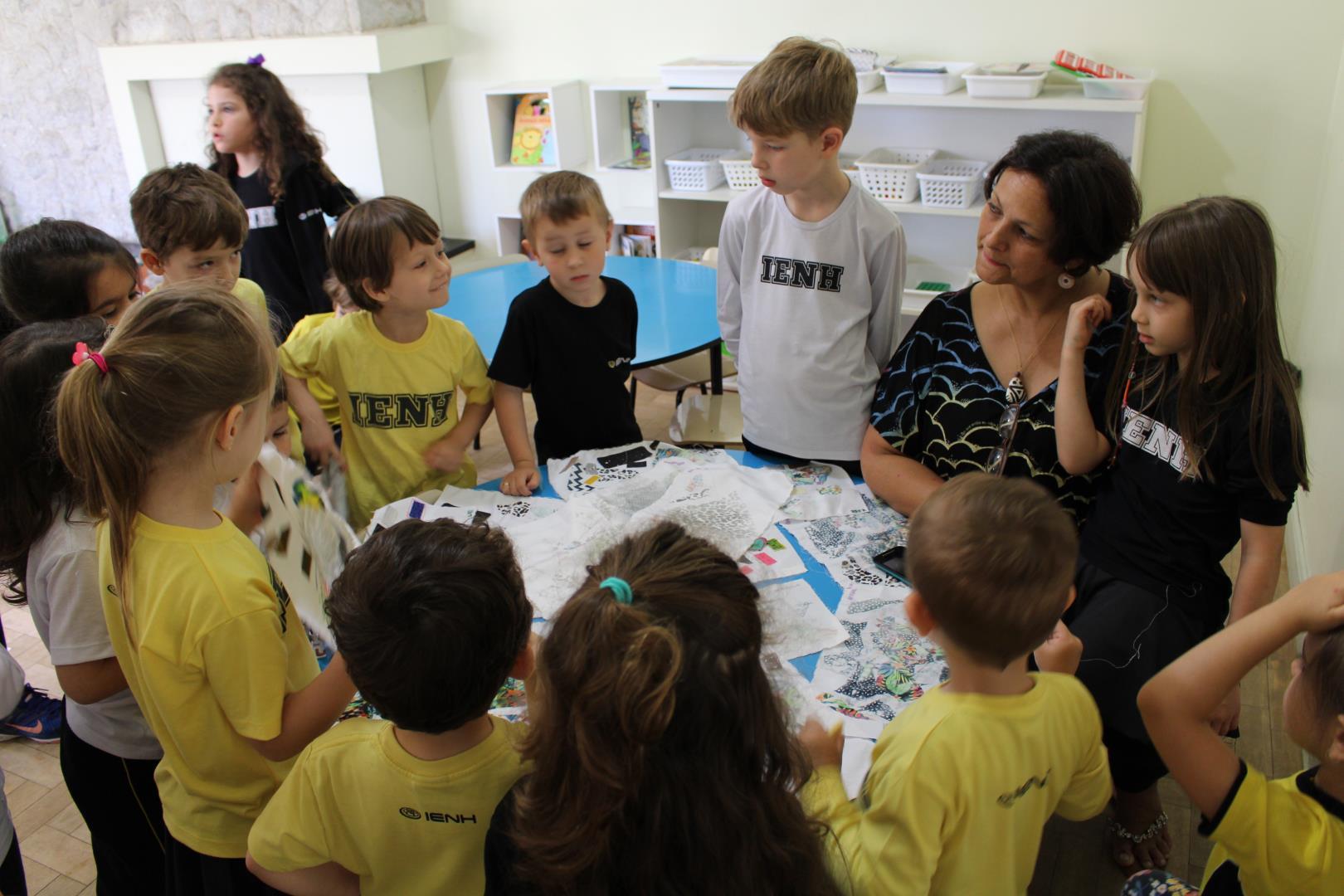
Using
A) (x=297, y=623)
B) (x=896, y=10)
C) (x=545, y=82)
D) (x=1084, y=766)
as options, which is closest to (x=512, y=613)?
(x=297, y=623)

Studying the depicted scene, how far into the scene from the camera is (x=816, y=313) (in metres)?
2.02

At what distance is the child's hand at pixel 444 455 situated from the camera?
2074 millimetres

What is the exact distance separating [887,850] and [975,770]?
0.42 feet

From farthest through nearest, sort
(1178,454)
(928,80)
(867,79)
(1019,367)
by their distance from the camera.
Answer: (867,79)
(928,80)
(1019,367)
(1178,454)

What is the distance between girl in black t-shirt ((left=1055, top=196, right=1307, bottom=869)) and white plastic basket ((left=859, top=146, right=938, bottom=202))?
7.00 feet

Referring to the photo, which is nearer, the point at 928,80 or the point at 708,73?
the point at 928,80

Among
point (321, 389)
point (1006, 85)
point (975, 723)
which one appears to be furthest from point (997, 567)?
point (1006, 85)

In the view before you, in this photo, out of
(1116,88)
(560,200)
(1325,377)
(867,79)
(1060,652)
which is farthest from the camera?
(867,79)

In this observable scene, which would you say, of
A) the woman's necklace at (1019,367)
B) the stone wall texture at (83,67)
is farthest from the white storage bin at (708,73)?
the woman's necklace at (1019,367)

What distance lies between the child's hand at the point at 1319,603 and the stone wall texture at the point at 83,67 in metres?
4.27

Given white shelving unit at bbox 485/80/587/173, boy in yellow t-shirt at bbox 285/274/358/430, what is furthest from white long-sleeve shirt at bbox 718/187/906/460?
white shelving unit at bbox 485/80/587/173

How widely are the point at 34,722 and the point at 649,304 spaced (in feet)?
6.56

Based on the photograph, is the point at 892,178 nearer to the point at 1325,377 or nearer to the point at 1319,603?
the point at 1325,377

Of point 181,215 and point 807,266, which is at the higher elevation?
point 181,215
